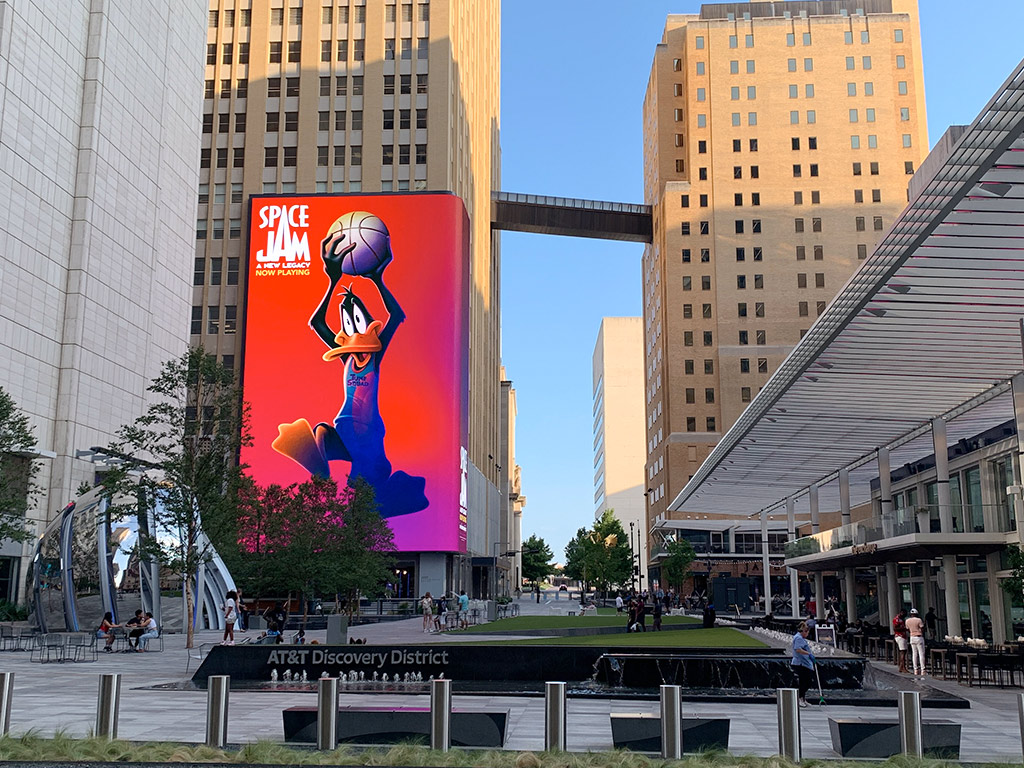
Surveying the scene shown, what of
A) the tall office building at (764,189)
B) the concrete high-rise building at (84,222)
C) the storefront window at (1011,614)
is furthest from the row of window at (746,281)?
the storefront window at (1011,614)

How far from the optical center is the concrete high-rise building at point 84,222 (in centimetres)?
5197

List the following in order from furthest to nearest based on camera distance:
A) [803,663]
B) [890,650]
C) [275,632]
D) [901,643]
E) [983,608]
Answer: [983,608] → [890,650] → [275,632] → [901,643] → [803,663]

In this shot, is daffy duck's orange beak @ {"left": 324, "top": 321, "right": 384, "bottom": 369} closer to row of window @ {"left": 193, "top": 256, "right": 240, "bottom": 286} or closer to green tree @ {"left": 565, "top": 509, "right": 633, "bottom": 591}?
row of window @ {"left": 193, "top": 256, "right": 240, "bottom": 286}

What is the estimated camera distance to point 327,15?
88.1 metres

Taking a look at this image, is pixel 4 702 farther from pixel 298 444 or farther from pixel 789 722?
pixel 298 444

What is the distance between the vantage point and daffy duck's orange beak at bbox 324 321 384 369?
256 ft

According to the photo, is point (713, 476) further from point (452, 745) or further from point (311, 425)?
point (452, 745)

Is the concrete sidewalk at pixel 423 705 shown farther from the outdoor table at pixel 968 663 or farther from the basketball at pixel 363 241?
the basketball at pixel 363 241

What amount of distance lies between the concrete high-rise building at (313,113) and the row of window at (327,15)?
Answer: 0.08 m

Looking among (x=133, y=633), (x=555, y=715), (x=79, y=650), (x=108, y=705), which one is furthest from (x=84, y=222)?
(x=555, y=715)

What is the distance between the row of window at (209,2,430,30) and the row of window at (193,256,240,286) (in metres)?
20.4

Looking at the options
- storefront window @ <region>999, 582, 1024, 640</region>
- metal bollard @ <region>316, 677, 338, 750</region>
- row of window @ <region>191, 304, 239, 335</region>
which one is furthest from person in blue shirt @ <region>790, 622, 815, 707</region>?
row of window @ <region>191, 304, 239, 335</region>

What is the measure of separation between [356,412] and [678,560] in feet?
106

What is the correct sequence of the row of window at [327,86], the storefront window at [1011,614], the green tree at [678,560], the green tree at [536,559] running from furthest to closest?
the green tree at [536,559] < the green tree at [678,560] < the row of window at [327,86] < the storefront window at [1011,614]
